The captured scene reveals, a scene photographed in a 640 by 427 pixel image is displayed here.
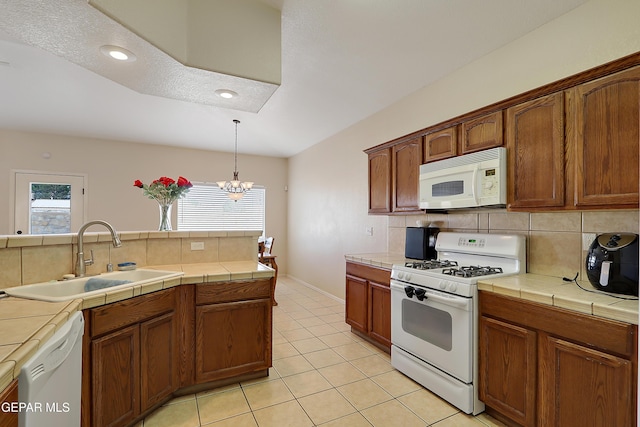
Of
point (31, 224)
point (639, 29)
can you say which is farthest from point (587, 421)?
point (31, 224)

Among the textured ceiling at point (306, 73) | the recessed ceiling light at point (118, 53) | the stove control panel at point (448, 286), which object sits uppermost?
the textured ceiling at point (306, 73)

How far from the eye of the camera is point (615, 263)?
1.60 meters

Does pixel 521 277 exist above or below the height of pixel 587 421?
above

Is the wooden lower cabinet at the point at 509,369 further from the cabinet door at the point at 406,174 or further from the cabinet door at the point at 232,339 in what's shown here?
the cabinet door at the point at 232,339

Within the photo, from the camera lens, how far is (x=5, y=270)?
1.83m

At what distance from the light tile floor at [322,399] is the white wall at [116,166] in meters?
4.03

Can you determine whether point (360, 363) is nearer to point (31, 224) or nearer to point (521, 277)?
point (521, 277)

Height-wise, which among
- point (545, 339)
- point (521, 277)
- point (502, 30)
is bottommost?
point (545, 339)

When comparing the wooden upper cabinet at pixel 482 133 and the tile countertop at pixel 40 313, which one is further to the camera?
the wooden upper cabinet at pixel 482 133

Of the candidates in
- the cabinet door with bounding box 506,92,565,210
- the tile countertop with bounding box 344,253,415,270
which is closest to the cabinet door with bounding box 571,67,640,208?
the cabinet door with bounding box 506,92,565,210

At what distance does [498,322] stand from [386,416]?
0.95 m

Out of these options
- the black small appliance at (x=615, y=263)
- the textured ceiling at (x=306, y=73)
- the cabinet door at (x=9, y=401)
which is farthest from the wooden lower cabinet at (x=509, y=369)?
the cabinet door at (x=9, y=401)

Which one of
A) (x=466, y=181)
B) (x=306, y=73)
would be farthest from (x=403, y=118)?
(x=466, y=181)

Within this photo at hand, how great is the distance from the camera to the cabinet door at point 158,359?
75.2 inches
